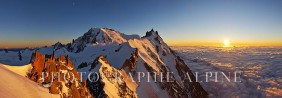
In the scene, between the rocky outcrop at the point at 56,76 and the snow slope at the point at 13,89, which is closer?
the snow slope at the point at 13,89

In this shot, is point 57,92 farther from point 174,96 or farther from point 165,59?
point 165,59

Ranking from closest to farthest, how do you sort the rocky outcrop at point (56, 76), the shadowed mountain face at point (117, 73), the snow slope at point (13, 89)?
the snow slope at point (13, 89) < the rocky outcrop at point (56, 76) < the shadowed mountain face at point (117, 73)

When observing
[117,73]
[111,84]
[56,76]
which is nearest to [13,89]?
[56,76]

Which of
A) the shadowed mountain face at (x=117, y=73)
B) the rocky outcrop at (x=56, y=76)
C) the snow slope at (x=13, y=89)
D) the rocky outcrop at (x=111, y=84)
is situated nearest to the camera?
the snow slope at (x=13, y=89)

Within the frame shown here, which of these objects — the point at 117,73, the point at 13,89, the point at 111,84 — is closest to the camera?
the point at 13,89

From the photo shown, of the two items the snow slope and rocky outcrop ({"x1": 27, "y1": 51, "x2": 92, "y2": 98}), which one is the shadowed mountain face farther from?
the snow slope

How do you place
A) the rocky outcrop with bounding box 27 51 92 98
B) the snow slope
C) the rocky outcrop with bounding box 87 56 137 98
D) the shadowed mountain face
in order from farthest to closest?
1. the rocky outcrop with bounding box 87 56 137 98
2. the shadowed mountain face
3. the rocky outcrop with bounding box 27 51 92 98
4. the snow slope

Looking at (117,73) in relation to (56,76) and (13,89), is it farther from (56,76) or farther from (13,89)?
(13,89)

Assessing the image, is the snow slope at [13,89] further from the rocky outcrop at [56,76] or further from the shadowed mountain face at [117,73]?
the shadowed mountain face at [117,73]

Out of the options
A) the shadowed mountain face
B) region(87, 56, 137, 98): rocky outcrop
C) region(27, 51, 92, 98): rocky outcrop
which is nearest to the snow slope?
region(27, 51, 92, 98): rocky outcrop

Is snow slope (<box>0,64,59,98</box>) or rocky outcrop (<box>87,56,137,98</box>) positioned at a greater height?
snow slope (<box>0,64,59,98</box>)

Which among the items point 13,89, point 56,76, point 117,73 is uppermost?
point 13,89

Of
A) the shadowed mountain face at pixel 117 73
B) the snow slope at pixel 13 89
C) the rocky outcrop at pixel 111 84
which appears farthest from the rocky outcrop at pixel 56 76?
the rocky outcrop at pixel 111 84

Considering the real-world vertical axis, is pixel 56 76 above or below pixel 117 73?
above
